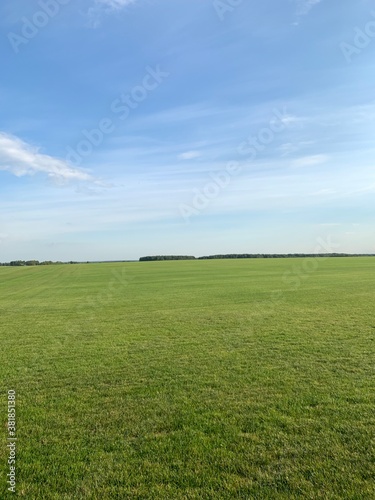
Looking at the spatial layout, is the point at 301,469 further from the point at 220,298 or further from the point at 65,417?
the point at 220,298

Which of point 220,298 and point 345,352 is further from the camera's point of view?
point 220,298

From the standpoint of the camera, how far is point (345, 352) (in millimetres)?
10656

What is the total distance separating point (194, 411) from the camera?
22.2ft

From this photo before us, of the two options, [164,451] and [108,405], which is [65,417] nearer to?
[108,405]

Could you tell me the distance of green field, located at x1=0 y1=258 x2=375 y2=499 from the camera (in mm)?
4719

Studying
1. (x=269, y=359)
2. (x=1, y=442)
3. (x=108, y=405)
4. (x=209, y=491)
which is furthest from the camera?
(x=269, y=359)

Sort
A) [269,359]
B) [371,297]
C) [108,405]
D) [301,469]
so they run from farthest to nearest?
1. [371,297]
2. [269,359]
3. [108,405]
4. [301,469]

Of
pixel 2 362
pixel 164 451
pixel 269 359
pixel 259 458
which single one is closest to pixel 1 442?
pixel 164 451

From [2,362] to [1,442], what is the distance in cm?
554

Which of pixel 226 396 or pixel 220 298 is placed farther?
pixel 220 298

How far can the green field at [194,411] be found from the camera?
4719mm

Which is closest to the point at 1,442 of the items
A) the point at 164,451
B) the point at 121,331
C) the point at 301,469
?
the point at 164,451

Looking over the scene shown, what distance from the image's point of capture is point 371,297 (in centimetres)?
2358

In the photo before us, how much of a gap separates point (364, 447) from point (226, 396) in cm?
285
